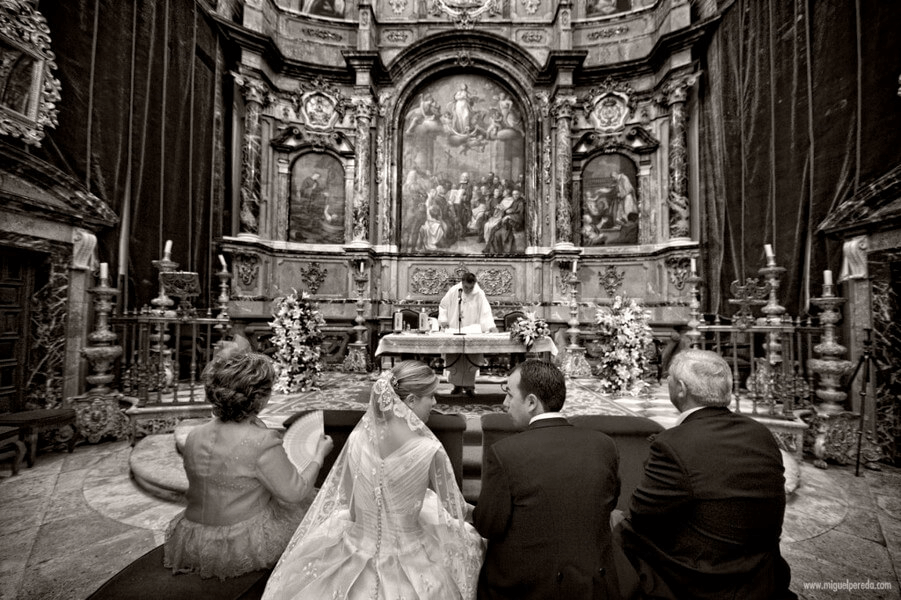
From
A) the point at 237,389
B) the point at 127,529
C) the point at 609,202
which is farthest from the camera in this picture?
the point at 609,202

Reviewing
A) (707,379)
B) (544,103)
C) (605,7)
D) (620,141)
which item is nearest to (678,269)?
(620,141)

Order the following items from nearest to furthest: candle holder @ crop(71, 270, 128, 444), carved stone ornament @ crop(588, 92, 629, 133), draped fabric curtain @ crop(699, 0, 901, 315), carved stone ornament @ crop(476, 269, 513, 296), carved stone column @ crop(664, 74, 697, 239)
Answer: draped fabric curtain @ crop(699, 0, 901, 315) < candle holder @ crop(71, 270, 128, 444) < carved stone column @ crop(664, 74, 697, 239) < carved stone ornament @ crop(588, 92, 629, 133) < carved stone ornament @ crop(476, 269, 513, 296)

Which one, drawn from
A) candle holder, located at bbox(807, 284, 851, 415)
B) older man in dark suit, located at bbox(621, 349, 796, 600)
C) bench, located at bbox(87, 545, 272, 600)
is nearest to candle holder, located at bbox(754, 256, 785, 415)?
candle holder, located at bbox(807, 284, 851, 415)

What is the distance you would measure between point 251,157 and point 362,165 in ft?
8.40

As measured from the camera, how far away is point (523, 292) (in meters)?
10.9

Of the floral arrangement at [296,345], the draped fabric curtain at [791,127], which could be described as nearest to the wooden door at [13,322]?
the floral arrangement at [296,345]

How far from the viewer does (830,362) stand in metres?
4.59

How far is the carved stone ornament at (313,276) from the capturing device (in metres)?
10.7

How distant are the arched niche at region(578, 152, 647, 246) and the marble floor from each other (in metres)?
7.22

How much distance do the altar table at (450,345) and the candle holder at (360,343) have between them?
408cm

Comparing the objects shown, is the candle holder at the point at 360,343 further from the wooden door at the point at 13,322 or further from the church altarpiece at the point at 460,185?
the wooden door at the point at 13,322

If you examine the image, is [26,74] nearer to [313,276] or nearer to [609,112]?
[313,276]

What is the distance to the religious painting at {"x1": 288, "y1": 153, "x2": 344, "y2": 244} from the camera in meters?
11.0

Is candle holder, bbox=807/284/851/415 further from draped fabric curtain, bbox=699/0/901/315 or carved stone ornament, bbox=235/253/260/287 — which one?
carved stone ornament, bbox=235/253/260/287
